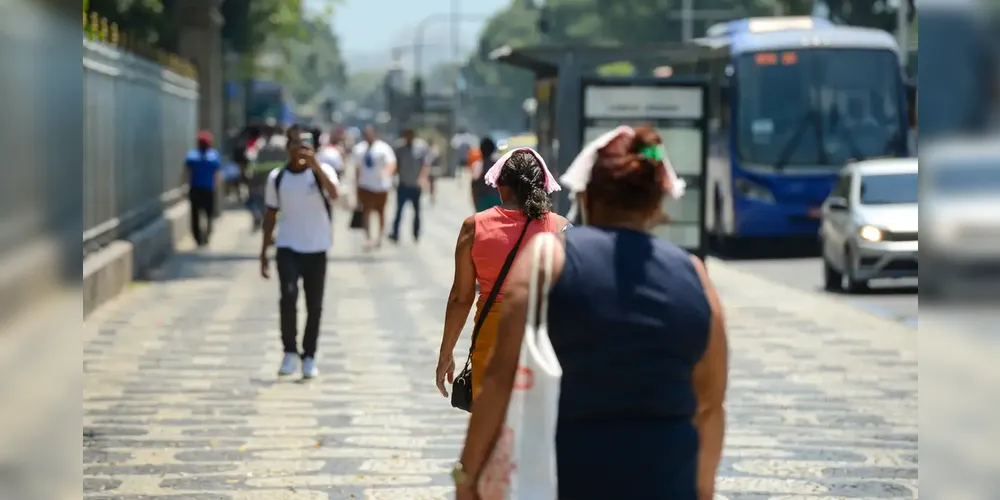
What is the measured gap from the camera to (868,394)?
12.2 meters

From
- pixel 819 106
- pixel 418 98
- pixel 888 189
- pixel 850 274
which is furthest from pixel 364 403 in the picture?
pixel 418 98

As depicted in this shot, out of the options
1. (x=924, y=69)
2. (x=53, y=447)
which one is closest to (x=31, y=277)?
(x=53, y=447)

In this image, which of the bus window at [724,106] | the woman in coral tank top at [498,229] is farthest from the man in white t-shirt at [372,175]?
the woman in coral tank top at [498,229]

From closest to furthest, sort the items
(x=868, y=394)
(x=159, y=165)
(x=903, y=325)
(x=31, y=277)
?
1. (x=31, y=277)
2. (x=868, y=394)
3. (x=903, y=325)
4. (x=159, y=165)

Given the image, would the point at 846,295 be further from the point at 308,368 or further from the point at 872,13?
the point at 872,13

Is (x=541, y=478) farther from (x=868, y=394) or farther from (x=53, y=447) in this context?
(x=868, y=394)

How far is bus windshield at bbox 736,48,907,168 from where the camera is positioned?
1117 inches

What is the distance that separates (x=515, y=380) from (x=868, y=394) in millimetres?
7993

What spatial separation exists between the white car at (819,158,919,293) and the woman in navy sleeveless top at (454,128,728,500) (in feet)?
52.5

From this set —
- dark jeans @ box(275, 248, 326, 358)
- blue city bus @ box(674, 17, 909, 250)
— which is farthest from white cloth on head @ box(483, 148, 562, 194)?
blue city bus @ box(674, 17, 909, 250)

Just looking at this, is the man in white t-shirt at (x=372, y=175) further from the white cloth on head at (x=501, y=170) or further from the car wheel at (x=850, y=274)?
the white cloth on head at (x=501, y=170)

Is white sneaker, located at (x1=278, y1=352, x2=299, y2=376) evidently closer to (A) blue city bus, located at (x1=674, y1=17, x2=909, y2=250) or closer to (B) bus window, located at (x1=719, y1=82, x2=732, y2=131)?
(A) blue city bus, located at (x1=674, y1=17, x2=909, y2=250)

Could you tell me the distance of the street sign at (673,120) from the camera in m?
19.4

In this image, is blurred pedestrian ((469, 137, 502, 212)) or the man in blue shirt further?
the man in blue shirt
